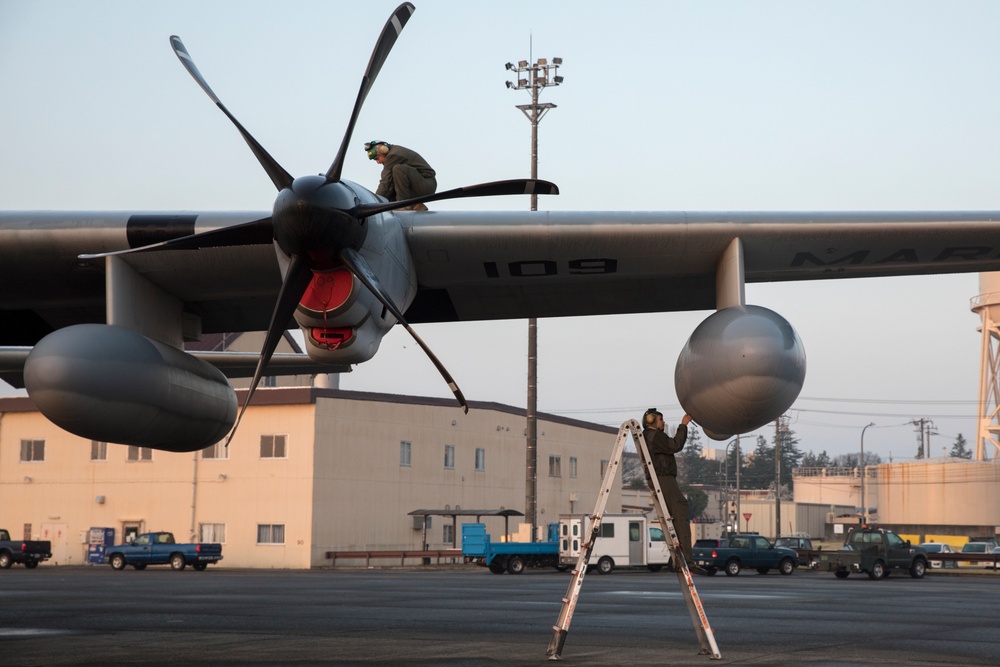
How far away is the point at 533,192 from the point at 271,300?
188 inches

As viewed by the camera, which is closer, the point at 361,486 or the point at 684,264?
the point at 684,264

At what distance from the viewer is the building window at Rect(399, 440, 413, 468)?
52.3 metres

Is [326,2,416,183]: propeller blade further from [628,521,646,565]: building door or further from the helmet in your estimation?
[628,521,646,565]: building door

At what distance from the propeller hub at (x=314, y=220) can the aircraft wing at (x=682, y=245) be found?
1310 millimetres

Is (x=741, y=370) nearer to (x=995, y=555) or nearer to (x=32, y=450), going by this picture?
(x=995, y=555)

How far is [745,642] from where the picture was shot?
12094 mm

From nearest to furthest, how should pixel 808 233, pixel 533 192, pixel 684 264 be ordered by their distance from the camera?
pixel 533 192 → pixel 808 233 → pixel 684 264

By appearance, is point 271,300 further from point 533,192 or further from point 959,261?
point 959,261

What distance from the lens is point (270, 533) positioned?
1932 inches

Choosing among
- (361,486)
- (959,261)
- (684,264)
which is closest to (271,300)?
(684,264)

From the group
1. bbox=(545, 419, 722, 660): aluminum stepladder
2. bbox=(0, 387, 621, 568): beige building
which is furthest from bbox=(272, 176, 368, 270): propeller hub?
bbox=(0, 387, 621, 568): beige building

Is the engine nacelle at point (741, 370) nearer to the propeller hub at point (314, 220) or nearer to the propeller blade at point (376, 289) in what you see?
the propeller blade at point (376, 289)

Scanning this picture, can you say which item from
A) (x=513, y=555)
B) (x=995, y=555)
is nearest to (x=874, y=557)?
(x=995, y=555)

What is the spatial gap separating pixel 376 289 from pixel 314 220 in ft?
A: 2.72
